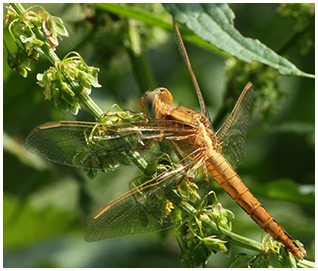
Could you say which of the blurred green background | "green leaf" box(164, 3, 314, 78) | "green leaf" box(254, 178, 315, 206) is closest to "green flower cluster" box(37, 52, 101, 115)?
"green leaf" box(164, 3, 314, 78)

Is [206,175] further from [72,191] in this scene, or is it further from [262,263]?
[72,191]

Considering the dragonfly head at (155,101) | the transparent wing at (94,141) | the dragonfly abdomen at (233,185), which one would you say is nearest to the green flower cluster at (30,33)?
the transparent wing at (94,141)

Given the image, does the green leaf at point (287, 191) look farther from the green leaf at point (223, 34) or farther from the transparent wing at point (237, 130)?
the green leaf at point (223, 34)

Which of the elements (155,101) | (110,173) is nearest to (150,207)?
(155,101)

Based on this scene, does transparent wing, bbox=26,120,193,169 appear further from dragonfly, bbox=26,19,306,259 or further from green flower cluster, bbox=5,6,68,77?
green flower cluster, bbox=5,6,68,77

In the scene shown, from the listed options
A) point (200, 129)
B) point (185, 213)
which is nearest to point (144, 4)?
point (200, 129)

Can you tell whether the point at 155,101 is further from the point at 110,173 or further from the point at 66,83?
the point at 110,173

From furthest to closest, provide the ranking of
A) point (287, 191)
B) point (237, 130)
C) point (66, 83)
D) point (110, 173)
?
point (110, 173)
point (287, 191)
point (237, 130)
point (66, 83)
